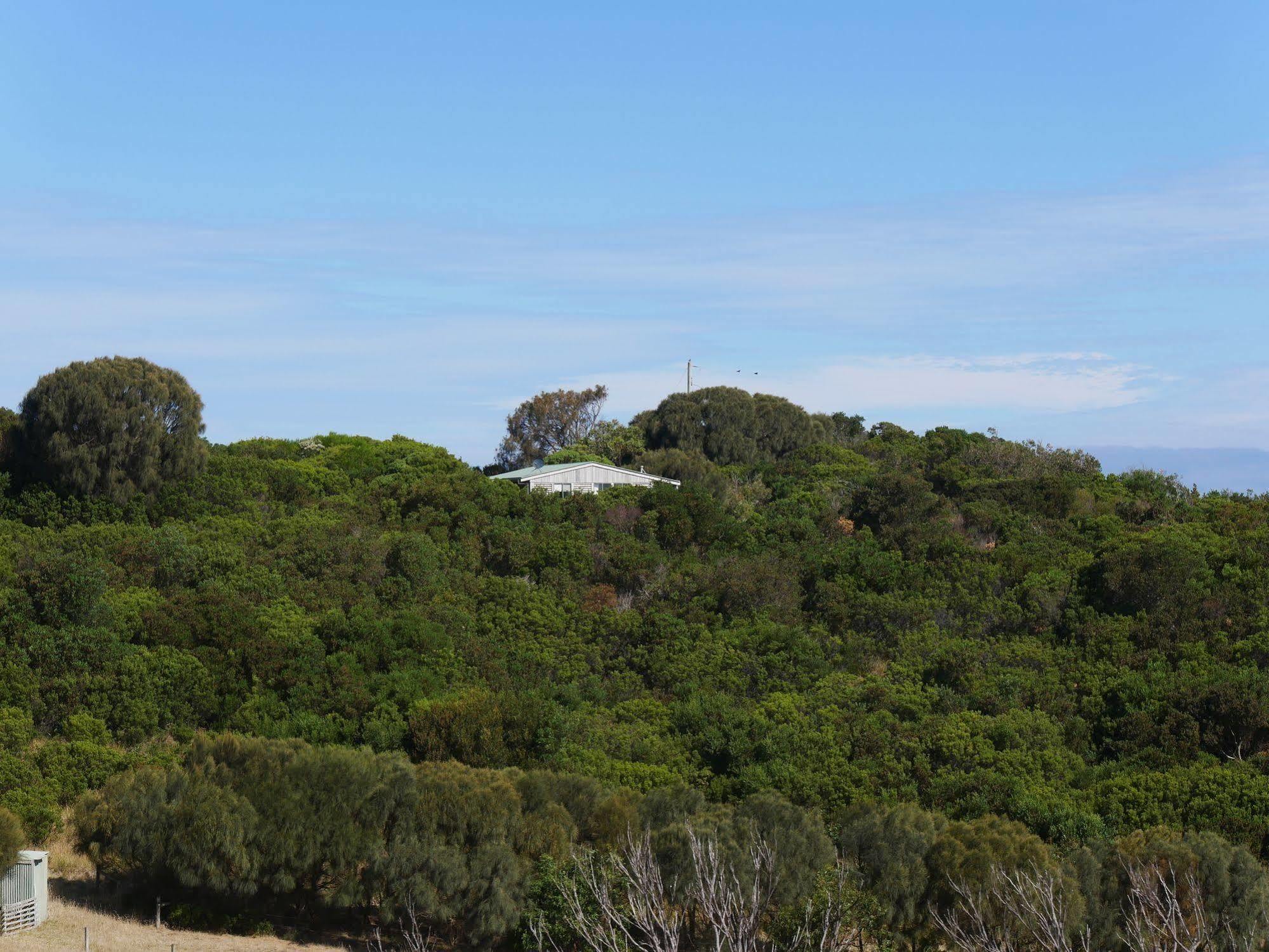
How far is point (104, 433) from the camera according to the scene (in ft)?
132

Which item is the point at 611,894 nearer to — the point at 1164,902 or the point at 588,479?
the point at 1164,902

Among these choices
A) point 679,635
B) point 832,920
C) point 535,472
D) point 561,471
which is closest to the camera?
point 832,920

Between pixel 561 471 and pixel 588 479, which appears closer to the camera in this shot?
A: pixel 561 471

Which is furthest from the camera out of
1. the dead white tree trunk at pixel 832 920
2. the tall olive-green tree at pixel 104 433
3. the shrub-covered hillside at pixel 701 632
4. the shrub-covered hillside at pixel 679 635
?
the tall olive-green tree at pixel 104 433

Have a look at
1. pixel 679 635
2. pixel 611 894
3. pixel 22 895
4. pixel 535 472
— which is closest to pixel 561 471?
pixel 535 472

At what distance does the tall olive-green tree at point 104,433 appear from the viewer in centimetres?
3994

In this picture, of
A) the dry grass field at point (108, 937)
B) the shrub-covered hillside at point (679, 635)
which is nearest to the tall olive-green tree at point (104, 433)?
the shrub-covered hillside at point (679, 635)

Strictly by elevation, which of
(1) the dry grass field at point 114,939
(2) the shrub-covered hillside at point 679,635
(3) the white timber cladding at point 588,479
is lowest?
(1) the dry grass field at point 114,939

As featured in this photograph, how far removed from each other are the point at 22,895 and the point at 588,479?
95.3 ft

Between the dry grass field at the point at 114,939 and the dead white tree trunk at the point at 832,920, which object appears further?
the dry grass field at the point at 114,939

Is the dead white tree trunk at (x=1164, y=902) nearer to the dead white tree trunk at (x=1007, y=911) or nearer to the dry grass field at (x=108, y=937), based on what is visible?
the dead white tree trunk at (x=1007, y=911)

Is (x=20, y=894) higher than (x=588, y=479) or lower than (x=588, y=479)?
lower

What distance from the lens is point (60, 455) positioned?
39625 millimetres

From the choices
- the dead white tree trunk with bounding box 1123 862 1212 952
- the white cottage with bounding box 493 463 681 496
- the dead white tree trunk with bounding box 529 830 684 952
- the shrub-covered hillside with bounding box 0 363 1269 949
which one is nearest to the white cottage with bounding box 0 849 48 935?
the shrub-covered hillside with bounding box 0 363 1269 949
